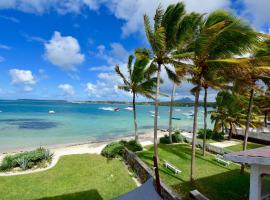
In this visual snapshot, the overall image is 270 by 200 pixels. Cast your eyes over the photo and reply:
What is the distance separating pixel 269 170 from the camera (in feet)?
15.9

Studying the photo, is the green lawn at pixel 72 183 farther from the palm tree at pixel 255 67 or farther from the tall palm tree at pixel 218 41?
the palm tree at pixel 255 67

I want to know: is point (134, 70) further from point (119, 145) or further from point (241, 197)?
point (241, 197)

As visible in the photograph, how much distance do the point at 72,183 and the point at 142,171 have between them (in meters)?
3.35

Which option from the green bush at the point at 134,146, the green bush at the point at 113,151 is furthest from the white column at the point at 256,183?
the green bush at the point at 134,146

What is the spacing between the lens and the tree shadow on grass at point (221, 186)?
949 centimetres

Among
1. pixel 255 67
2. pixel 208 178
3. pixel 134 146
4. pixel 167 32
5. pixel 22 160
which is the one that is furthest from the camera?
pixel 134 146

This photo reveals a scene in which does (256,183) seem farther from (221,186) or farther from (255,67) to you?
(255,67)

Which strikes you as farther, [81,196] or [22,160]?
[22,160]

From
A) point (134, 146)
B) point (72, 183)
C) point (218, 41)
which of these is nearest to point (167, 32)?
point (218, 41)

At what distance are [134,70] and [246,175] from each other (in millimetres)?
9748

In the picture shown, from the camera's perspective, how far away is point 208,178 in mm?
11391

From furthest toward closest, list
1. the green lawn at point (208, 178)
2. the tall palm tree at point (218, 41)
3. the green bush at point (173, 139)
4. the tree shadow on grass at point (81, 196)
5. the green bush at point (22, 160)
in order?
1. the green bush at point (173, 139)
2. the green bush at point (22, 160)
3. the green lawn at point (208, 178)
4. the tree shadow on grass at point (81, 196)
5. the tall palm tree at point (218, 41)

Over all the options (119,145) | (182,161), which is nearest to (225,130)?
(182,161)

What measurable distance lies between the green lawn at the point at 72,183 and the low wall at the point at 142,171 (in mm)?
495
